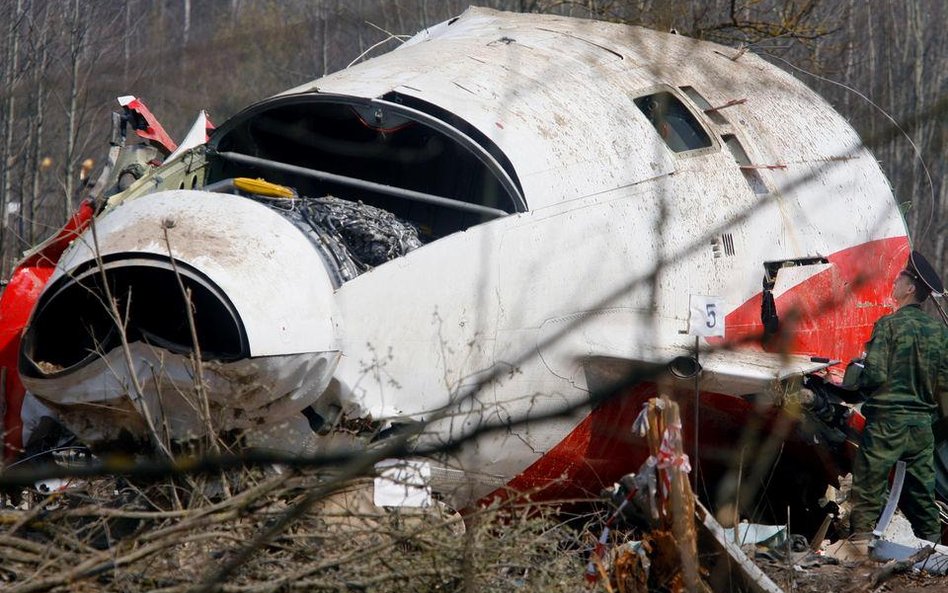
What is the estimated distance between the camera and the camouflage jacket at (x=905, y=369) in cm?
702

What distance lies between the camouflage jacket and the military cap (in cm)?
38

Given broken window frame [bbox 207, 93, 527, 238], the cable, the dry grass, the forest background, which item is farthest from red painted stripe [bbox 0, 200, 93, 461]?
the cable

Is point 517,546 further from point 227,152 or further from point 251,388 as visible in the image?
point 227,152

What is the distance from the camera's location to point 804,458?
757 cm

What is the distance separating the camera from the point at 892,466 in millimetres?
6961

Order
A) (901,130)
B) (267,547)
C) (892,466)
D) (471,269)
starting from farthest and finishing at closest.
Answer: (892,466) < (471,269) < (267,547) < (901,130)

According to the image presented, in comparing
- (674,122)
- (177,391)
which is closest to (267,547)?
(177,391)

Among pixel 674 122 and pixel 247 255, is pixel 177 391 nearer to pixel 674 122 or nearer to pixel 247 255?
pixel 247 255

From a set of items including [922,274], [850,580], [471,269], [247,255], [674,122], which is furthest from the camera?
[922,274]

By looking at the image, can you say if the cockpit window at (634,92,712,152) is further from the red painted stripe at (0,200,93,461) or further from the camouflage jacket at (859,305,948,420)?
the red painted stripe at (0,200,93,461)

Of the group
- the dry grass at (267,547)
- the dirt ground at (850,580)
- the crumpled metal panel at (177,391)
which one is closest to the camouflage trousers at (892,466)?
the dirt ground at (850,580)

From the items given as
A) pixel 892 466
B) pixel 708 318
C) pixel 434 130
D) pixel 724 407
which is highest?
pixel 434 130

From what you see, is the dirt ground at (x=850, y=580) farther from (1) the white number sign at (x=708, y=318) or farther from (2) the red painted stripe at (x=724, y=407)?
(1) the white number sign at (x=708, y=318)

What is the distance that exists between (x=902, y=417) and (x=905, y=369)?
0.95 ft
